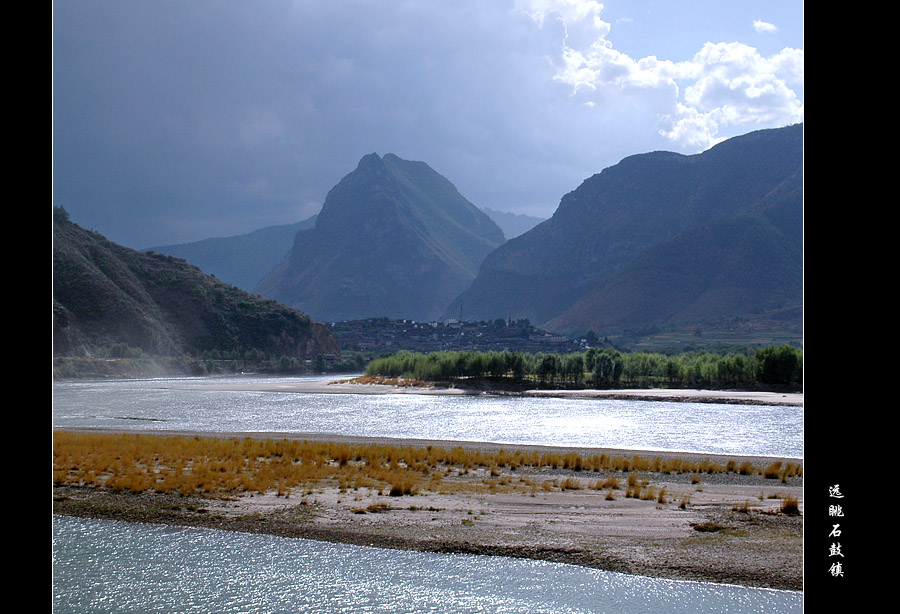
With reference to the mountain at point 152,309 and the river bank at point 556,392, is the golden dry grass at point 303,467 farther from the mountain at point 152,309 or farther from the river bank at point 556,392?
the mountain at point 152,309

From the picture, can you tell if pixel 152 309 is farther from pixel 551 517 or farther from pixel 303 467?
pixel 551 517

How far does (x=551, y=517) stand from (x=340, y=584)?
5.87 meters

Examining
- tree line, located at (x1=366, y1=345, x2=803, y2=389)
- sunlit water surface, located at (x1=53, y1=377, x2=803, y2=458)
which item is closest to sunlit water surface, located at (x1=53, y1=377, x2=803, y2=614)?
sunlit water surface, located at (x1=53, y1=377, x2=803, y2=458)

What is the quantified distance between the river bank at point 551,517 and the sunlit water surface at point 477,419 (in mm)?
14184

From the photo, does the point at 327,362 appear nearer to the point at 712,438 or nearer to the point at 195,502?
the point at 712,438

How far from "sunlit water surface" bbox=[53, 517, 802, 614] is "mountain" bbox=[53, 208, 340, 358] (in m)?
111

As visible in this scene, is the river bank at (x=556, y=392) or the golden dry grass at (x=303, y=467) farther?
the river bank at (x=556, y=392)

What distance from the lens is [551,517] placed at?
16484mm

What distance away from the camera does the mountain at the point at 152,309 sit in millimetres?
125688

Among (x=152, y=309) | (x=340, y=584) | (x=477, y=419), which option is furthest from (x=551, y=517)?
(x=152, y=309)

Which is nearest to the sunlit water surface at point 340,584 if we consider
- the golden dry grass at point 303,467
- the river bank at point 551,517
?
the river bank at point 551,517

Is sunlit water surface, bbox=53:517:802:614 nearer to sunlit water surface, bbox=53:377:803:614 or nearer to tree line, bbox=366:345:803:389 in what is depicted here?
sunlit water surface, bbox=53:377:803:614

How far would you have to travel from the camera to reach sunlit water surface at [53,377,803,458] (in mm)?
37656
